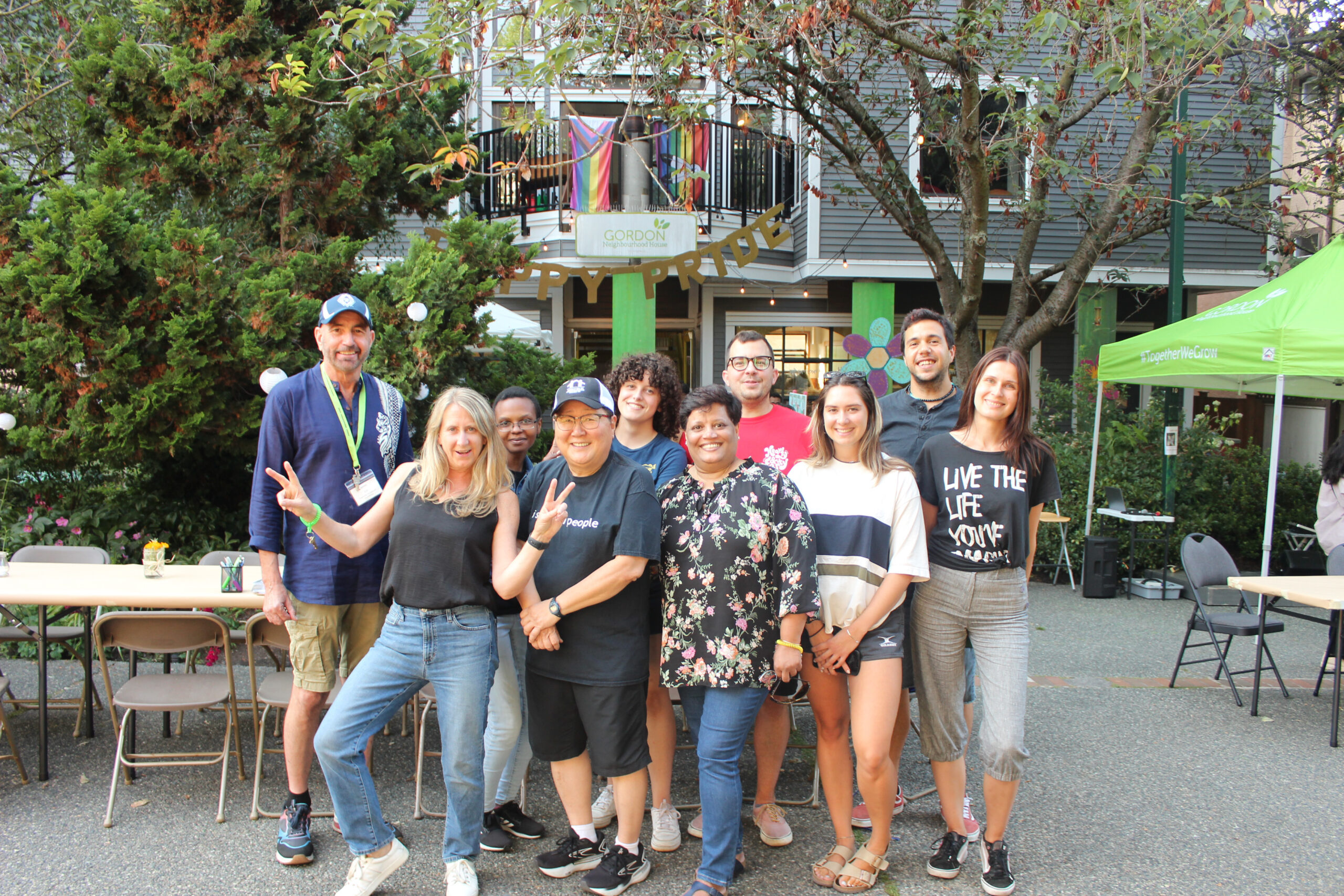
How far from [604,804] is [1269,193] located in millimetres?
12531

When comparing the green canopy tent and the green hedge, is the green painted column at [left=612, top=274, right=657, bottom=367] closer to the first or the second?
the green hedge

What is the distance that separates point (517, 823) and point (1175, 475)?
754 centimetres

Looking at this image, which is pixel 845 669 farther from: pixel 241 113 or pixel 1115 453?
pixel 1115 453

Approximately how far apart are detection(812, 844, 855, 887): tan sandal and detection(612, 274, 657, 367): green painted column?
682 cm

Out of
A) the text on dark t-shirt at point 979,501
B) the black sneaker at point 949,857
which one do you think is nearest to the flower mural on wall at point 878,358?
the text on dark t-shirt at point 979,501

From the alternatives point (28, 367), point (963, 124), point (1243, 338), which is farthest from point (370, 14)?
point (1243, 338)

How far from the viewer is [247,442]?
6.04 meters

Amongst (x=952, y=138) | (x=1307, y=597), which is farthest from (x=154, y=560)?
(x=952, y=138)

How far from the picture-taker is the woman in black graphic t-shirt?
2969 mm

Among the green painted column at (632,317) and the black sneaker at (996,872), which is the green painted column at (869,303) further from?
the black sneaker at (996,872)

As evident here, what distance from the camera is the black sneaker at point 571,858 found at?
309 centimetres

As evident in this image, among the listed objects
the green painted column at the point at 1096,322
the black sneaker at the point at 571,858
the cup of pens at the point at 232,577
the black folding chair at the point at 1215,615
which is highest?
the green painted column at the point at 1096,322

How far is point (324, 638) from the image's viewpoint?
130 inches

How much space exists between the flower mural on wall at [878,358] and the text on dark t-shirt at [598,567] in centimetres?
678
